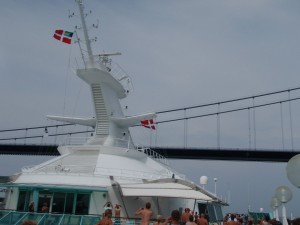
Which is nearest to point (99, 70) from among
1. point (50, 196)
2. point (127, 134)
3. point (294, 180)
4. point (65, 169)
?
point (127, 134)

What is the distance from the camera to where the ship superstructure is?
1479 cm

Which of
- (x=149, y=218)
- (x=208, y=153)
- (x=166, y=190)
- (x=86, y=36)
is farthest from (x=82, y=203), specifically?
(x=208, y=153)

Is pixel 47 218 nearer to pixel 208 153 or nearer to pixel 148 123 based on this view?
pixel 148 123

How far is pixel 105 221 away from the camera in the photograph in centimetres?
791

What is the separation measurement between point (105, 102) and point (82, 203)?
571 centimetres

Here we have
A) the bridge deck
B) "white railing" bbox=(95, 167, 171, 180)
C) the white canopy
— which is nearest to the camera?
the white canopy

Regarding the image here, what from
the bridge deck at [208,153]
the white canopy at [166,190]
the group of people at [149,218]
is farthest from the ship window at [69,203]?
Answer: the bridge deck at [208,153]

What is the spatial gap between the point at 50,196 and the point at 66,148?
3394 mm

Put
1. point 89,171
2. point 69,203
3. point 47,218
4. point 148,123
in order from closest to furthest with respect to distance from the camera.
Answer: point 47,218 → point 69,203 → point 89,171 → point 148,123

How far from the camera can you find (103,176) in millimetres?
15336

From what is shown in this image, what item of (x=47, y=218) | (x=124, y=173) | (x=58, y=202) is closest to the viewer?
(x=47, y=218)

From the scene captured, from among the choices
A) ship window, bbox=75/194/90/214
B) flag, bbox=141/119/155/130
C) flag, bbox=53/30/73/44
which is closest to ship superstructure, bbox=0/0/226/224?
ship window, bbox=75/194/90/214

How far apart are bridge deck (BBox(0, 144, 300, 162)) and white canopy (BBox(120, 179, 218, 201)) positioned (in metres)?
37.6

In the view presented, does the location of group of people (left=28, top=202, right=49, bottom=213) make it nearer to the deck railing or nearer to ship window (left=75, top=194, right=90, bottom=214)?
ship window (left=75, top=194, right=90, bottom=214)
